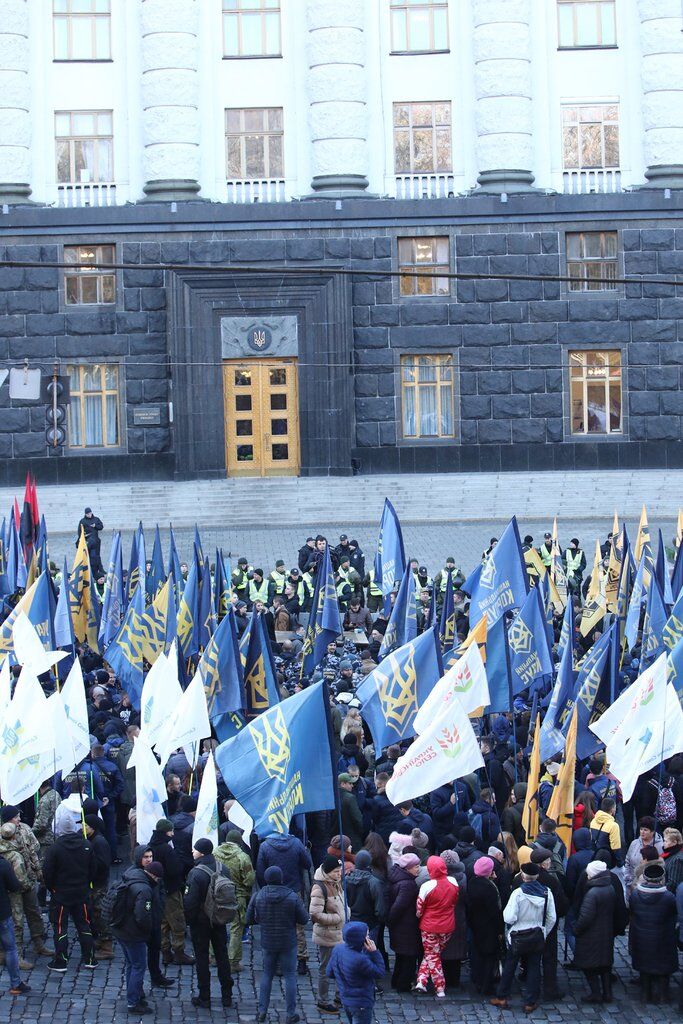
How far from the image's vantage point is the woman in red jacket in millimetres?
12344

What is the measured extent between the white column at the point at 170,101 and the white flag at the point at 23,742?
1006 inches

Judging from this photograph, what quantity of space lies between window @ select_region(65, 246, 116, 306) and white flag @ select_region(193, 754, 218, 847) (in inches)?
1016

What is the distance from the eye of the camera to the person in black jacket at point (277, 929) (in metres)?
11.9

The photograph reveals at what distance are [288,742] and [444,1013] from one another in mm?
2083

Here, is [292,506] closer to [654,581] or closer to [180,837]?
[654,581]

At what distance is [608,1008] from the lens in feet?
40.4

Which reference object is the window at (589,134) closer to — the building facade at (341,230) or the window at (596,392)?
the building facade at (341,230)

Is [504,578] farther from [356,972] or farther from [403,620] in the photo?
[356,972]

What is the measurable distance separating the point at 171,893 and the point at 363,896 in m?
1.57

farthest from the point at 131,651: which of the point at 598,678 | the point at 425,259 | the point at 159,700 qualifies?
the point at 425,259

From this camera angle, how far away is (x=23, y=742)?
43.2 ft

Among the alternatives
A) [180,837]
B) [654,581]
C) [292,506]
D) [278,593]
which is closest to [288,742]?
[180,837]

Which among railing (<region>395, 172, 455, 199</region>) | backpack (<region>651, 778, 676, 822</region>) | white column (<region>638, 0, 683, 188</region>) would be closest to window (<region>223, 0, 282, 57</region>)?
railing (<region>395, 172, 455, 199</region>)

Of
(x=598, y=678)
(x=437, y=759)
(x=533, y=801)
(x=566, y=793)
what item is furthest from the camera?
(x=598, y=678)
